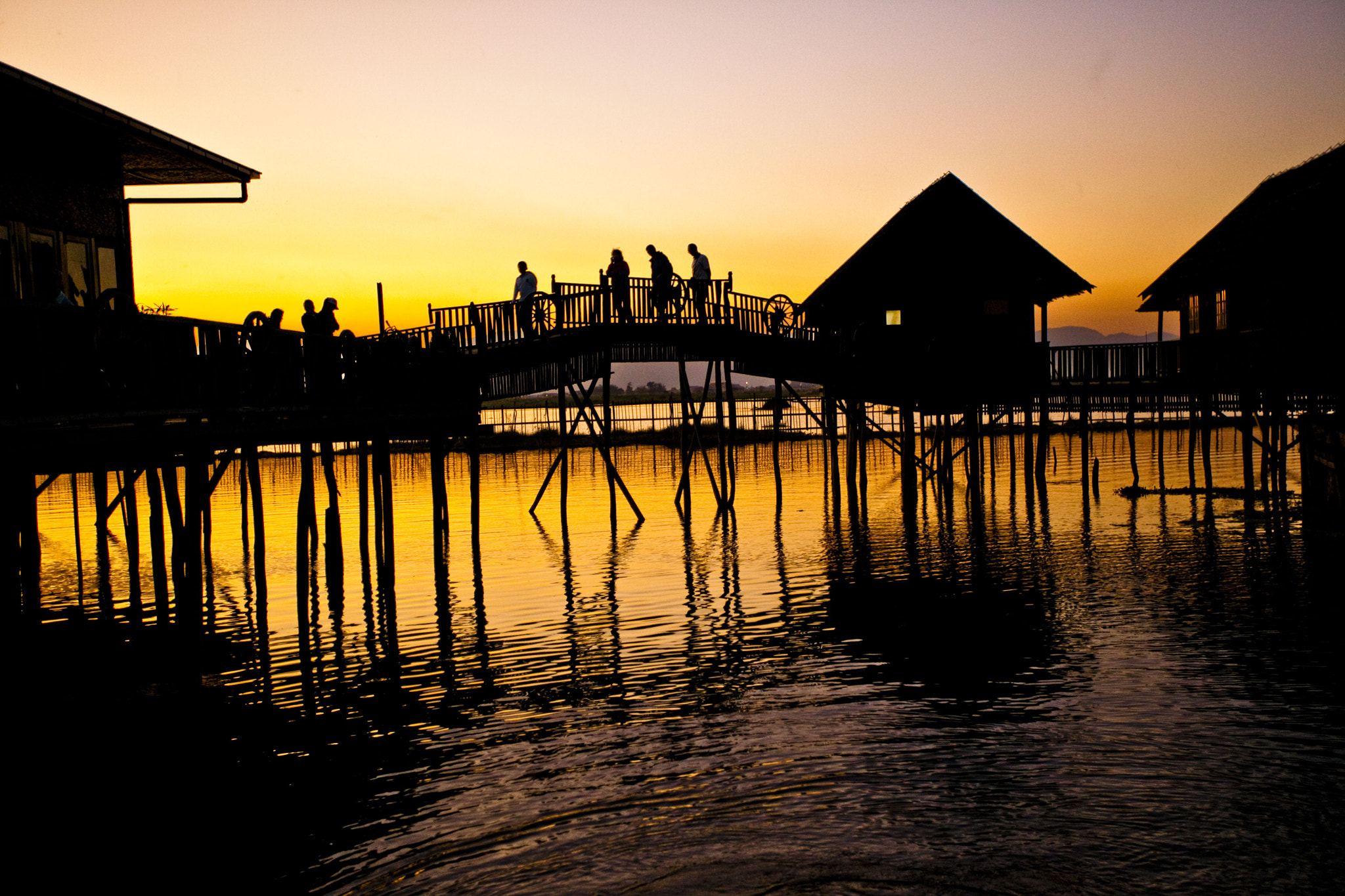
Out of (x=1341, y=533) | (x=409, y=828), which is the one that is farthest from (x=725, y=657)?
(x=1341, y=533)

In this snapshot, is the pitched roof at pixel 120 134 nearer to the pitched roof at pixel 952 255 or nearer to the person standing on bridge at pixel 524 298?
the person standing on bridge at pixel 524 298

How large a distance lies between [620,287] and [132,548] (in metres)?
11.1

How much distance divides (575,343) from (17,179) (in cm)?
1252

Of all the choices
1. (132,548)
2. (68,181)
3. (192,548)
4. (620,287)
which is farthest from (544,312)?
(192,548)

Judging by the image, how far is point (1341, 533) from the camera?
20156 mm

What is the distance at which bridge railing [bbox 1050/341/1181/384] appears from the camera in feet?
93.6

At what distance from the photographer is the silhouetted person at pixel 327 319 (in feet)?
65.4

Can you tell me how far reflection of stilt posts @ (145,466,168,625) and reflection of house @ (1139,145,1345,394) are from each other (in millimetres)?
20520

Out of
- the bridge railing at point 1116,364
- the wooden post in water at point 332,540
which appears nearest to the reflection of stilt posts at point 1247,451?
the bridge railing at point 1116,364

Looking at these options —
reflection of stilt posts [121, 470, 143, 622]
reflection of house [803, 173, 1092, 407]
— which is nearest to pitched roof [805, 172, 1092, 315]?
reflection of house [803, 173, 1092, 407]

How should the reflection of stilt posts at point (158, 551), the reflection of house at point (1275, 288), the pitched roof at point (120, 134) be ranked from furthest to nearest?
the reflection of house at point (1275, 288) < the reflection of stilt posts at point (158, 551) < the pitched roof at point (120, 134)

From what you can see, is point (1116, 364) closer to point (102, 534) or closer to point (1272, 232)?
point (1272, 232)

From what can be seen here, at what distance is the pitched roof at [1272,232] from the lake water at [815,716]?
21.4 ft

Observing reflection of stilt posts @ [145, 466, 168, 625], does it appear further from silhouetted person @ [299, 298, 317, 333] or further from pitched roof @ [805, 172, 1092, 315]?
pitched roof @ [805, 172, 1092, 315]
